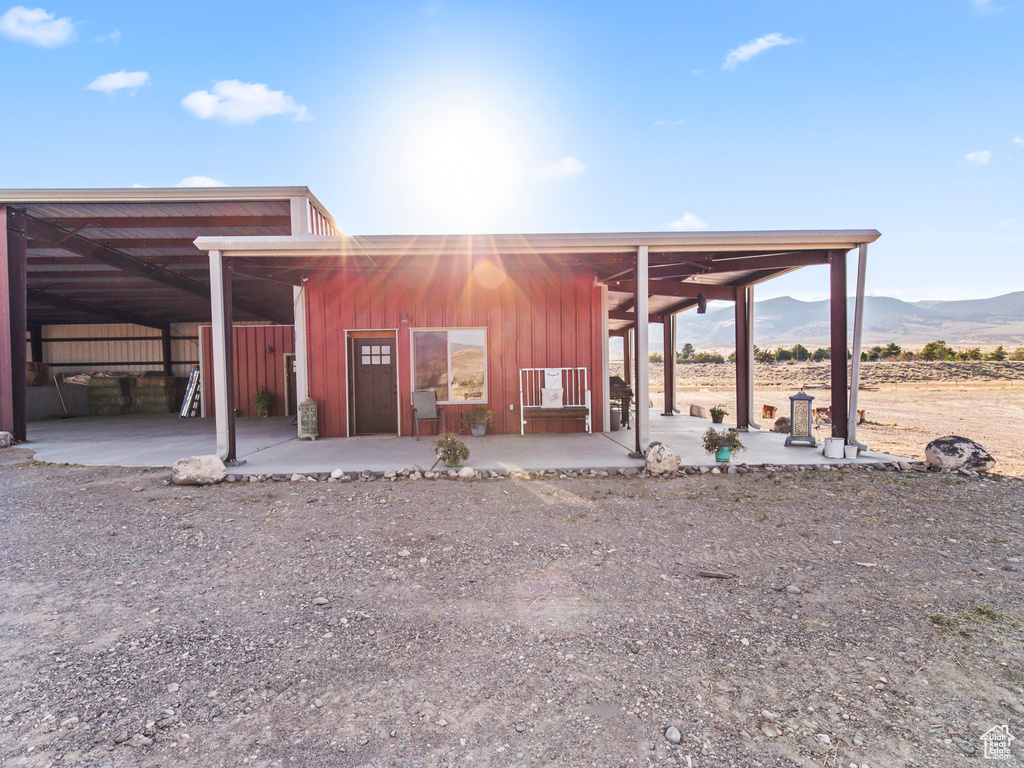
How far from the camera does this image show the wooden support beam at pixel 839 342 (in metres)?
6.13

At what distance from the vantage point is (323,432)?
812 centimetres

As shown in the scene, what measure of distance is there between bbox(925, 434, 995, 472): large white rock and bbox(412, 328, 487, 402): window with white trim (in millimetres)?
6005

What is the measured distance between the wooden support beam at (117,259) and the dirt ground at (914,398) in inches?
516

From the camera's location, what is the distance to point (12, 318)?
26.3 ft

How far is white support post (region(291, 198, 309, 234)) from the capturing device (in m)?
7.59

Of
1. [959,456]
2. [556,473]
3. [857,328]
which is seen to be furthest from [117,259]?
[959,456]

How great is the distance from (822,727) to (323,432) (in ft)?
Answer: 25.5

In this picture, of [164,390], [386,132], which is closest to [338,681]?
[386,132]

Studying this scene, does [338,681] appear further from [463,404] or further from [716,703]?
[463,404]

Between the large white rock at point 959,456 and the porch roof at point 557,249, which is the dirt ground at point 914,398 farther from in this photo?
the porch roof at point 557,249

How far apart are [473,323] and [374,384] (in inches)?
79.1

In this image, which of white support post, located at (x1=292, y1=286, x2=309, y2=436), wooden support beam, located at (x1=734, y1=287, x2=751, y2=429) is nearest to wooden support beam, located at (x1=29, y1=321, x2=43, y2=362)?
white support post, located at (x1=292, y1=286, x2=309, y2=436)

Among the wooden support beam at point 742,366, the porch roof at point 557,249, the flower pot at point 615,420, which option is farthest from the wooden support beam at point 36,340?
the wooden support beam at point 742,366

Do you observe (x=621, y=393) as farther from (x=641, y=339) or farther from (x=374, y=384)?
(x=374, y=384)
